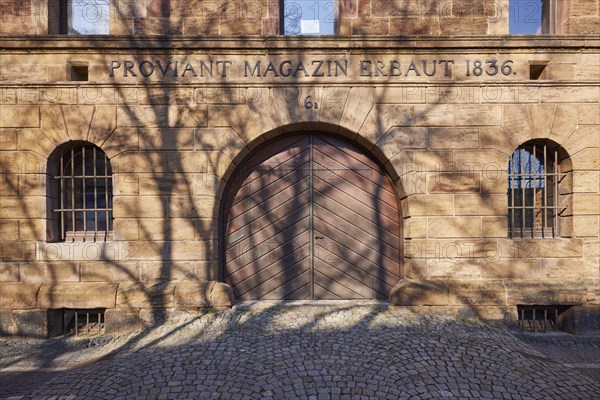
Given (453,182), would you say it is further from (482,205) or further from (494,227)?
(494,227)

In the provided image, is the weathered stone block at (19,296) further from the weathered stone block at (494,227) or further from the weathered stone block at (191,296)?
the weathered stone block at (494,227)

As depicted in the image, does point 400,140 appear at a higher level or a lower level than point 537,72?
lower

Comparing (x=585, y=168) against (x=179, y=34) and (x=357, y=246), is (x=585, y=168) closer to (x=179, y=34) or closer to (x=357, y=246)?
(x=357, y=246)

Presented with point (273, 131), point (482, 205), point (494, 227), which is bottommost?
point (494, 227)

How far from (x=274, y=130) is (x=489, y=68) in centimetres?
342

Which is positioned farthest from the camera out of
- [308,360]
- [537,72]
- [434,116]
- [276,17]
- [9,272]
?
[537,72]

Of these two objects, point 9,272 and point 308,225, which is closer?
point 9,272

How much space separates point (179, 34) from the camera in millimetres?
5352

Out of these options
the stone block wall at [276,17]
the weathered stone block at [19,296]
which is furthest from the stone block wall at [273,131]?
the stone block wall at [276,17]

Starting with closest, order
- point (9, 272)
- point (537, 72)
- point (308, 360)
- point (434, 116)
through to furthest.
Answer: point (308, 360), point (9, 272), point (434, 116), point (537, 72)

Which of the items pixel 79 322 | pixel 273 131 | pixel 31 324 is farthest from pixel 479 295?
pixel 31 324

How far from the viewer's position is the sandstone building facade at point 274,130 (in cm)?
516

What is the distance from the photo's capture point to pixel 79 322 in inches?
208

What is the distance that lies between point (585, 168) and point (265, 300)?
5.30m
